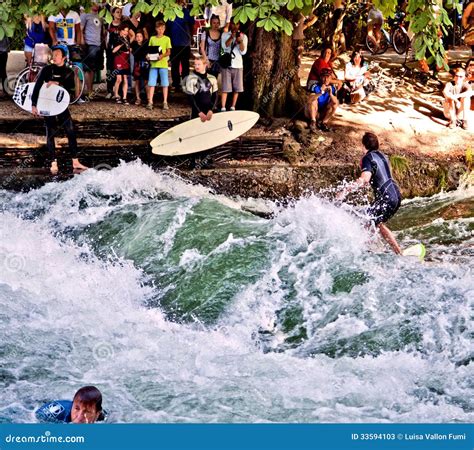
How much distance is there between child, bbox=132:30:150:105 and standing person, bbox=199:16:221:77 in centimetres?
81

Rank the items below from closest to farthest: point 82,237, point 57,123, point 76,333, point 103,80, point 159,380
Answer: point 159,380, point 76,333, point 82,237, point 57,123, point 103,80

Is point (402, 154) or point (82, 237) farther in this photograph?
point (402, 154)

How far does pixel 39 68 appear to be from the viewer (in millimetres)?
14766

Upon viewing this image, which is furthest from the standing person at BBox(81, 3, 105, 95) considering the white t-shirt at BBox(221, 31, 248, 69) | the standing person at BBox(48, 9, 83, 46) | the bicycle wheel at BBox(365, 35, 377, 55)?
the bicycle wheel at BBox(365, 35, 377, 55)

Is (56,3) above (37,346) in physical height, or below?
above

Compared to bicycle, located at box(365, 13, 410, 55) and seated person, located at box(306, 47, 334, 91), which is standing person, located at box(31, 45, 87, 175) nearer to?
seated person, located at box(306, 47, 334, 91)

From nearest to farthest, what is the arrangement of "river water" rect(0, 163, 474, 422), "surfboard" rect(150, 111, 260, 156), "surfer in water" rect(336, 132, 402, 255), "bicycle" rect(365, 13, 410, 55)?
"river water" rect(0, 163, 474, 422)
"surfer in water" rect(336, 132, 402, 255)
"surfboard" rect(150, 111, 260, 156)
"bicycle" rect(365, 13, 410, 55)

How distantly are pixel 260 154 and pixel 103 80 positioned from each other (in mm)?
3234

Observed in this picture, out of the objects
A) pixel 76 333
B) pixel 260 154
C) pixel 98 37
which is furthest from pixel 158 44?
pixel 76 333

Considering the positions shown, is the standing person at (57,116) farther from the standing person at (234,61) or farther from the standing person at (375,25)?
Result: the standing person at (375,25)

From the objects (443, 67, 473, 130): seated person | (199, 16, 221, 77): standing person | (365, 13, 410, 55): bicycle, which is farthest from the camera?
(365, 13, 410, 55): bicycle

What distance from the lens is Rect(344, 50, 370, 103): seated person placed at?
16.7m

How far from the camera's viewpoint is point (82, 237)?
12547 mm

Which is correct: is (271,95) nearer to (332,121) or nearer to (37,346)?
(332,121)
